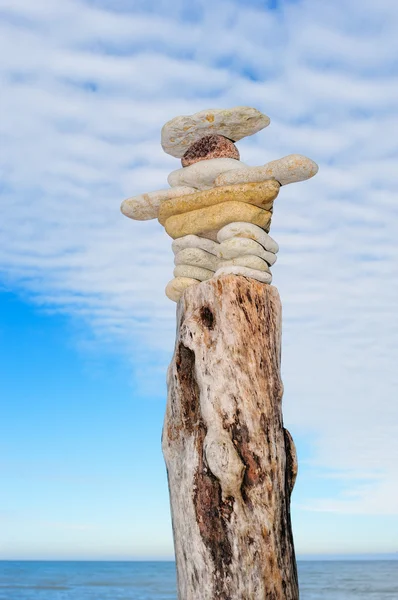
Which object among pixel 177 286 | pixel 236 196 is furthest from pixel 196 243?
pixel 236 196

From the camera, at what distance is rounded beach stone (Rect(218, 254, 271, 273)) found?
6609mm

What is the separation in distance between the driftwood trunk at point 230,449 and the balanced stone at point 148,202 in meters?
1.08

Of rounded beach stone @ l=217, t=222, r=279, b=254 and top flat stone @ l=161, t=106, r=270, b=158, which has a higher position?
top flat stone @ l=161, t=106, r=270, b=158

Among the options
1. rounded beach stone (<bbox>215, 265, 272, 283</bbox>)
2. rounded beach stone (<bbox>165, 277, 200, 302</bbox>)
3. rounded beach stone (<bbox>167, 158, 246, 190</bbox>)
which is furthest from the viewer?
rounded beach stone (<bbox>167, 158, 246, 190</bbox>)

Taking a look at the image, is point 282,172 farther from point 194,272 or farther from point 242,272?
point 194,272

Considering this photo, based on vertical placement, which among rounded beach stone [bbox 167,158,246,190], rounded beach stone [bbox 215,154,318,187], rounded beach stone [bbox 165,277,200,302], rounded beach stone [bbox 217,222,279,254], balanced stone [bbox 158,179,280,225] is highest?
rounded beach stone [bbox 167,158,246,190]

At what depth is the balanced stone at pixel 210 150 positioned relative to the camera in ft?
23.6

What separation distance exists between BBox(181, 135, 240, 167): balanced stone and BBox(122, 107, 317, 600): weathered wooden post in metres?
0.01

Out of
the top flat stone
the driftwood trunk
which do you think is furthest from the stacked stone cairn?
the driftwood trunk

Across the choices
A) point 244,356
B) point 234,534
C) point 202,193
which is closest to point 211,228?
point 202,193

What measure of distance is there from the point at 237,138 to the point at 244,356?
2446 mm

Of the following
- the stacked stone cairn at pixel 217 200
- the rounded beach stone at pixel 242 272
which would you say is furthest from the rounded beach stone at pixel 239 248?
the rounded beach stone at pixel 242 272

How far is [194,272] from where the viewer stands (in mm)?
6859

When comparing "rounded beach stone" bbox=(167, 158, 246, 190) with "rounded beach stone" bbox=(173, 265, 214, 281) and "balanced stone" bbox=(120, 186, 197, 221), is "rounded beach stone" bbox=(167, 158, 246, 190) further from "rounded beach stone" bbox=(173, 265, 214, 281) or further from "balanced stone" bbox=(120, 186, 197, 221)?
"rounded beach stone" bbox=(173, 265, 214, 281)
